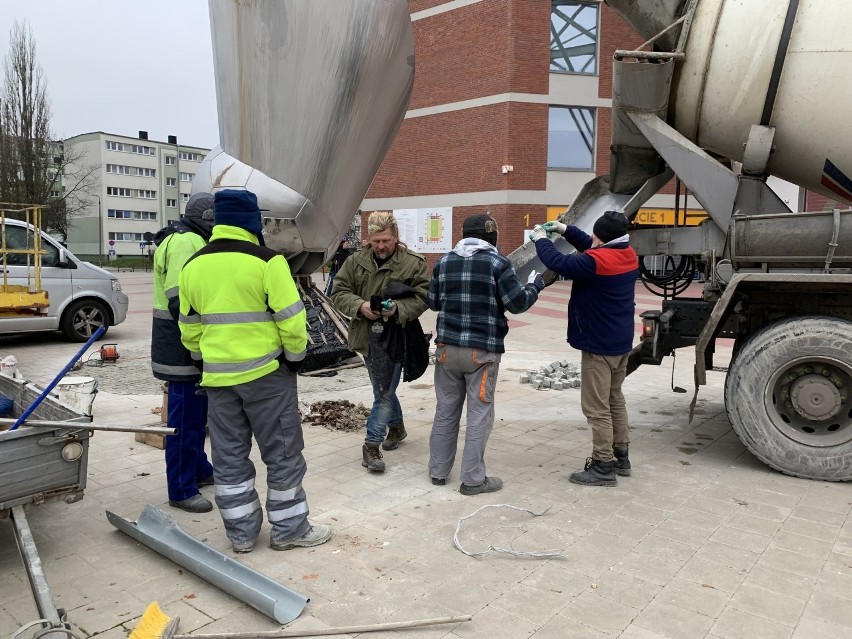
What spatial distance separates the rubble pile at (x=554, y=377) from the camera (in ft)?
25.1

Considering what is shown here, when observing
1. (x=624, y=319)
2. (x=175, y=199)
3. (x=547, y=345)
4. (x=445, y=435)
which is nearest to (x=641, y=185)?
(x=624, y=319)

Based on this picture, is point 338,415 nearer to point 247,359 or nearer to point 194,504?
point 194,504

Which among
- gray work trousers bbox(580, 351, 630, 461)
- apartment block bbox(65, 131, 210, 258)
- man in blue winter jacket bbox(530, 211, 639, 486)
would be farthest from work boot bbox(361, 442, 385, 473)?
apartment block bbox(65, 131, 210, 258)

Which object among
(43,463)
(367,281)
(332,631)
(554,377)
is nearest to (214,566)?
(332,631)

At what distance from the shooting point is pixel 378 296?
4.65 meters

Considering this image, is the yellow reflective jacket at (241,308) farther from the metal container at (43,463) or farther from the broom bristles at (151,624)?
the broom bristles at (151,624)

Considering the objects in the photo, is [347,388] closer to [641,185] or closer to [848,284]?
[641,185]

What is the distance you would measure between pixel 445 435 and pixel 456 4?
21.1 meters

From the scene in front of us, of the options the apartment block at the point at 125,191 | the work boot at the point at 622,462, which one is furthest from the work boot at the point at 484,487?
the apartment block at the point at 125,191

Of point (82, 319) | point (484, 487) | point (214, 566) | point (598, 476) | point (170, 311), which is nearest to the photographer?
point (214, 566)

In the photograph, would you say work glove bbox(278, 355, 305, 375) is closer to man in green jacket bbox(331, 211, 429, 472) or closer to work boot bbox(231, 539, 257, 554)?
work boot bbox(231, 539, 257, 554)

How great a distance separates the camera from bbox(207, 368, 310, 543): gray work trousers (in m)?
3.40

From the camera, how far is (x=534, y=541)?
361cm

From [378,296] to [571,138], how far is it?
1937cm
